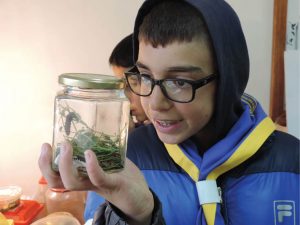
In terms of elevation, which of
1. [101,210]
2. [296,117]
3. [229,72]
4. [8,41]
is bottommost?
[101,210]

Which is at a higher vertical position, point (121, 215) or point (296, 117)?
point (296, 117)

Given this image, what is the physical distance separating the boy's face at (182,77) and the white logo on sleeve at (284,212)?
0.85 feet

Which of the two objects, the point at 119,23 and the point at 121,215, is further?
the point at 119,23

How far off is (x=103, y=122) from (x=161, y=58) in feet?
0.72

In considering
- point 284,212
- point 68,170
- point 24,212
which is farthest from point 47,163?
point 24,212

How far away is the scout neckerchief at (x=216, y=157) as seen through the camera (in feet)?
2.32

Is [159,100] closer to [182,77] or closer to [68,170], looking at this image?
[182,77]

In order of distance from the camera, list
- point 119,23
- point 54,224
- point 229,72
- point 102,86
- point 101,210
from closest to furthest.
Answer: point 102,86
point 101,210
point 229,72
point 54,224
point 119,23

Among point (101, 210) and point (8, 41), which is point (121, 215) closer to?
point (101, 210)

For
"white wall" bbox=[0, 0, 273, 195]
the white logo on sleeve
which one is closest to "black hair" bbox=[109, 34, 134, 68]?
"white wall" bbox=[0, 0, 273, 195]

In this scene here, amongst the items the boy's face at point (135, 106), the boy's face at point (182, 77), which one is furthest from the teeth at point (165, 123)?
the boy's face at point (135, 106)

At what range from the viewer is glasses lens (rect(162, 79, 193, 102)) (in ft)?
2.20

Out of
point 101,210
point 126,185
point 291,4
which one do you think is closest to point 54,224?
point 101,210

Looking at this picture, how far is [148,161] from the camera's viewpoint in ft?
2.60
